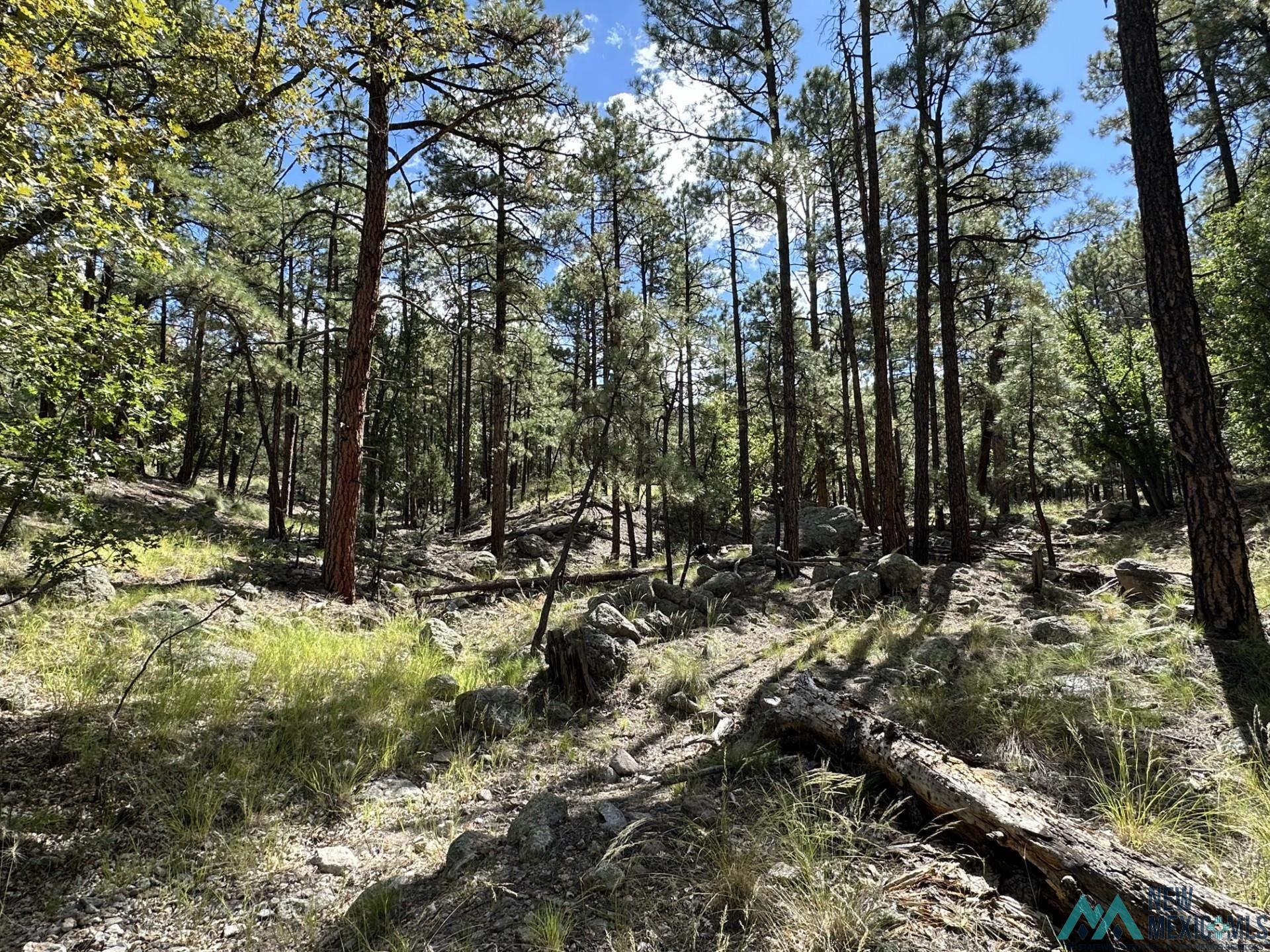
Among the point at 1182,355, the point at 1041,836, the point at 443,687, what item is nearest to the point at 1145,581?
the point at 1182,355

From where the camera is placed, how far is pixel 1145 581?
6.66 metres

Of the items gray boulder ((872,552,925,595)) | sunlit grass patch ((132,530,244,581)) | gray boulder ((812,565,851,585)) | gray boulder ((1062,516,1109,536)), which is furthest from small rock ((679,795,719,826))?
gray boulder ((1062,516,1109,536))

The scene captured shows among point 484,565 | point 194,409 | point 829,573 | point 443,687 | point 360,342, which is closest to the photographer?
point 443,687

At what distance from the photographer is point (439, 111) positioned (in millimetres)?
8367

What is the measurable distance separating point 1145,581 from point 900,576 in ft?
9.25

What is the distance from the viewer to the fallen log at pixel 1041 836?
6.04ft

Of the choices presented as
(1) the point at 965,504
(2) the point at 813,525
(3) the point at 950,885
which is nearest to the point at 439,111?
(3) the point at 950,885

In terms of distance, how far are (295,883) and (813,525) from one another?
15.4 metres

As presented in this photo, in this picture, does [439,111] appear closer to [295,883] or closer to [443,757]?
[443,757]

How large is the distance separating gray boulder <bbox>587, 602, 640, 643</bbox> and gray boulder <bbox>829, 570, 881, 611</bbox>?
319cm

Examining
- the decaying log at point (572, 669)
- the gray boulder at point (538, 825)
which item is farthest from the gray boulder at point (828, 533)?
the gray boulder at point (538, 825)

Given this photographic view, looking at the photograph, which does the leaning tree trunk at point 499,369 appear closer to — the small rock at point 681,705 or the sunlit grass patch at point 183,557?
the sunlit grass patch at point 183,557

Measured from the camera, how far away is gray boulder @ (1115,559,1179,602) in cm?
643

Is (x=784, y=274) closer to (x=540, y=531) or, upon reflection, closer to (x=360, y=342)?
(x=360, y=342)
